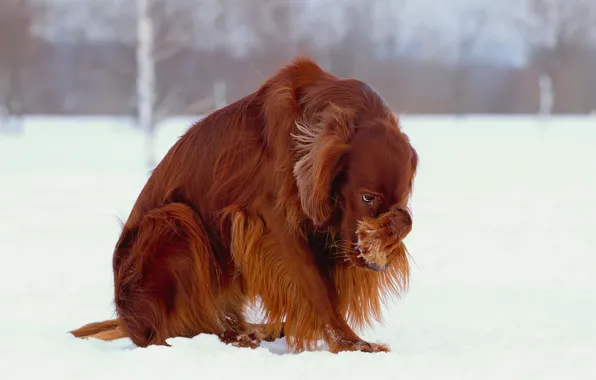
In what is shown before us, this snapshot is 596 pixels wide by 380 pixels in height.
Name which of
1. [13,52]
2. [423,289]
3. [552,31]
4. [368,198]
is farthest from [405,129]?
[552,31]

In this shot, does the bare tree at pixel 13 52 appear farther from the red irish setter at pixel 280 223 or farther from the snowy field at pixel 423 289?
the red irish setter at pixel 280 223

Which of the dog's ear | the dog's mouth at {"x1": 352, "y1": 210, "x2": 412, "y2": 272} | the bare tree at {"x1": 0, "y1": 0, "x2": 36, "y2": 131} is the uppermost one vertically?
the dog's ear

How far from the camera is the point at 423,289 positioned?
16.4 feet

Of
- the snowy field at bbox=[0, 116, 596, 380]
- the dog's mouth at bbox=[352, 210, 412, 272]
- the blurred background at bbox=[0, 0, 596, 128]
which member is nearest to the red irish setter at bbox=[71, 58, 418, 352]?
the dog's mouth at bbox=[352, 210, 412, 272]

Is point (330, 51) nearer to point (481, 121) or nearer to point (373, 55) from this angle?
point (373, 55)

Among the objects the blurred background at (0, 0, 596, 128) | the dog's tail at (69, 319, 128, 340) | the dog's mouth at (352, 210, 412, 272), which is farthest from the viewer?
the blurred background at (0, 0, 596, 128)

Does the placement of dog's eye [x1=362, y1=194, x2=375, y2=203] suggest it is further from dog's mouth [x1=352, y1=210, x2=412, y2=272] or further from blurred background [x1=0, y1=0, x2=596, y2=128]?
blurred background [x1=0, y1=0, x2=596, y2=128]

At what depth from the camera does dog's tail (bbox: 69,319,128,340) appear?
3668mm

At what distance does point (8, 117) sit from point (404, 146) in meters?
23.5

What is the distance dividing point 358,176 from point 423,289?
6.77 ft

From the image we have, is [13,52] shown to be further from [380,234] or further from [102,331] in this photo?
[380,234]

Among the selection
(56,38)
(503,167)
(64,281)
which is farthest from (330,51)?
(64,281)

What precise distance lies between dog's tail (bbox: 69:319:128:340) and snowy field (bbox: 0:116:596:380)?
0.08 m

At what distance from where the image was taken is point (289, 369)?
2.85 meters
